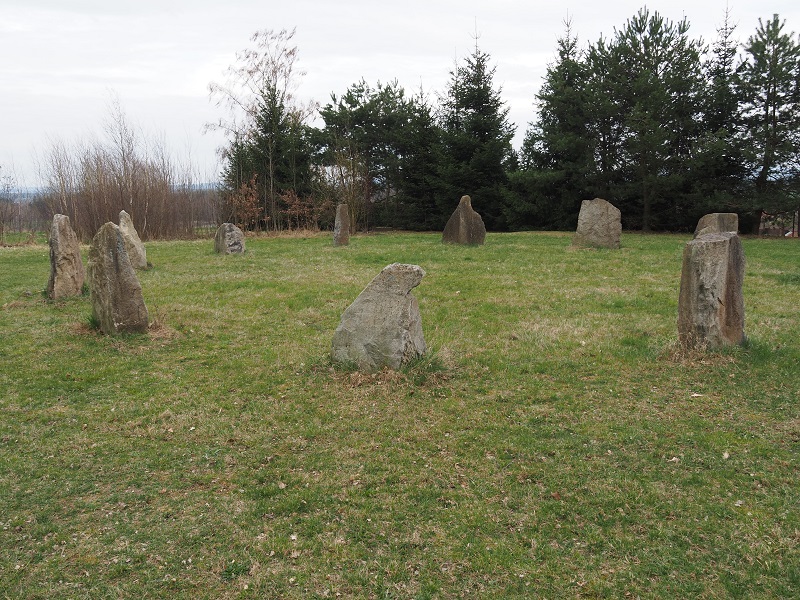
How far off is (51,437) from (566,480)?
14.5ft

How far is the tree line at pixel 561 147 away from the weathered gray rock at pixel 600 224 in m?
7.21

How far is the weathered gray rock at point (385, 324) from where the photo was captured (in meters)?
6.73

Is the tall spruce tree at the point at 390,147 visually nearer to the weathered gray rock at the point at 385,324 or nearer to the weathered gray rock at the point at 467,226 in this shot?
the weathered gray rock at the point at 467,226

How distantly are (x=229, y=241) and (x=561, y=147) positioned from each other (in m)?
15.0

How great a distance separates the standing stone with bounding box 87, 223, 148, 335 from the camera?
27.4 feet

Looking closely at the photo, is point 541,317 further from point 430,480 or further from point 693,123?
point 693,123

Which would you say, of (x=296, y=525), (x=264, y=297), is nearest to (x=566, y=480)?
(x=296, y=525)

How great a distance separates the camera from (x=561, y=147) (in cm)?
2578

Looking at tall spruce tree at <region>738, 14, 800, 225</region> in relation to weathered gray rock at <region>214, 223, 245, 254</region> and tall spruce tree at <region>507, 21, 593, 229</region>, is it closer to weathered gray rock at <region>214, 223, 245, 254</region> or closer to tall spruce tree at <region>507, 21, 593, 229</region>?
tall spruce tree at <region>507, 21, 593, 229</region>

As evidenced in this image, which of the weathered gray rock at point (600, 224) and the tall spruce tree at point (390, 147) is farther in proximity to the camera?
the tall spruce tree at point (390, 147)

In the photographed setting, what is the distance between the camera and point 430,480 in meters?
4.50

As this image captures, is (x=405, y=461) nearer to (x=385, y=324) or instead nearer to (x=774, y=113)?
(x=385, y=324)

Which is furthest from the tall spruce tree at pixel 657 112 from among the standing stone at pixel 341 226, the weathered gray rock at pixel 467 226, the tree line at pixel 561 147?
the standing stone at pixel 341 226

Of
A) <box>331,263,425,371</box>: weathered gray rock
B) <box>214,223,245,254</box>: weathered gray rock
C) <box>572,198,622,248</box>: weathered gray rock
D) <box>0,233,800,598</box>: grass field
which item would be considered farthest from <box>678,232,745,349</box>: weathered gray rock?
<box>214,223,245,254</box>: weathered gray rock
